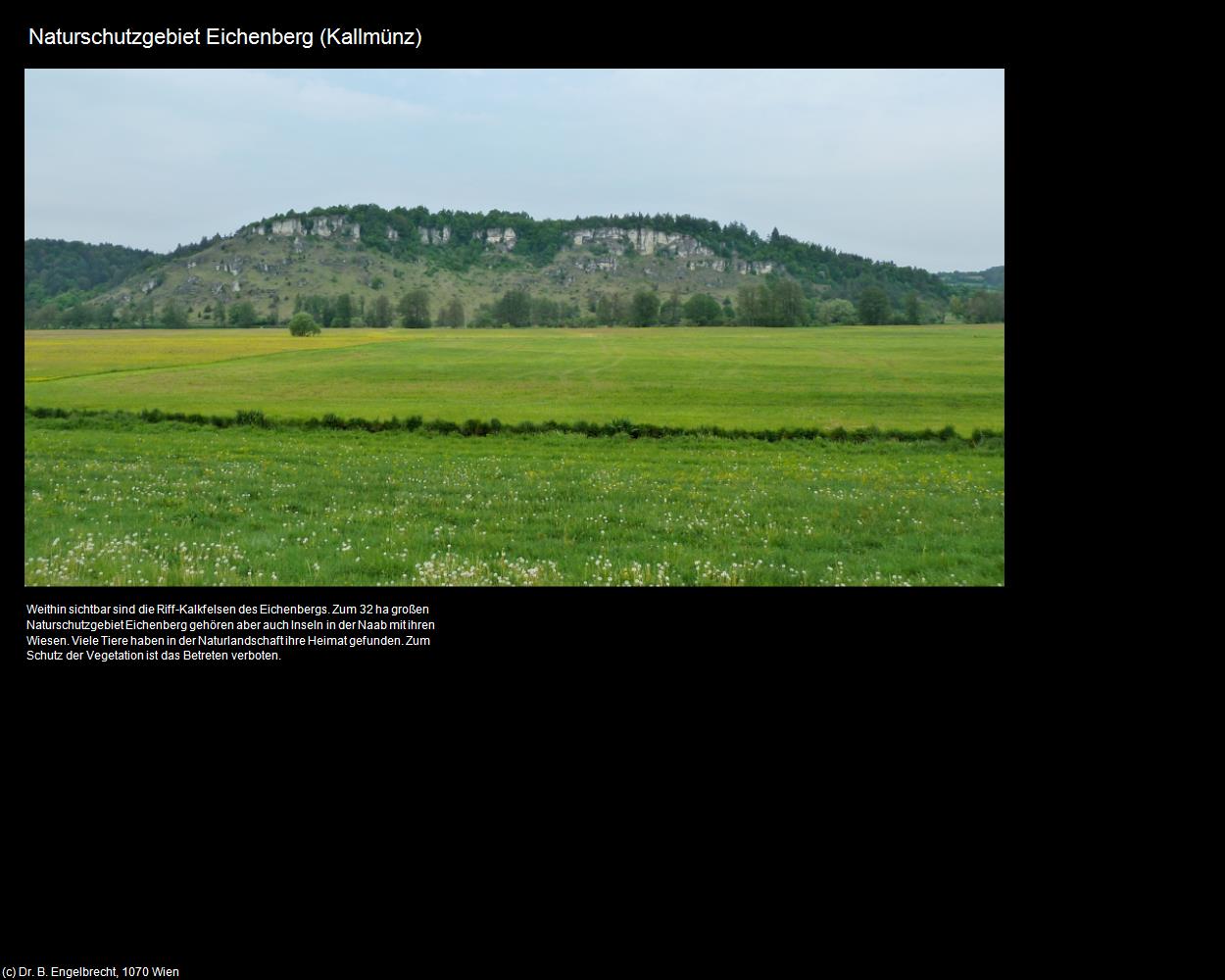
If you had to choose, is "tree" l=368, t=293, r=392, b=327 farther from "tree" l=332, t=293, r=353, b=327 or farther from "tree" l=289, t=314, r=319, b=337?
"tree" l=289, t=314, r=319, b=337

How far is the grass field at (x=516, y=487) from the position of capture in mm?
10281

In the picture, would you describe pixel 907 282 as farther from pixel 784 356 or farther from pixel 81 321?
pixel 81 321

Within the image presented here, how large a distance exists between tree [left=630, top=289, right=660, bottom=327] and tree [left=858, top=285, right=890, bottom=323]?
128 feet

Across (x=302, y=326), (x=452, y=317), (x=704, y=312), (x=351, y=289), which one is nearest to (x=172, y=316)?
(x=302, y=326)

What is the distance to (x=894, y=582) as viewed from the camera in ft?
32.6

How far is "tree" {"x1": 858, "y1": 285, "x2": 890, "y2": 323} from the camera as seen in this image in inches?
3253

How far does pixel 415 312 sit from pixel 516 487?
114 metres

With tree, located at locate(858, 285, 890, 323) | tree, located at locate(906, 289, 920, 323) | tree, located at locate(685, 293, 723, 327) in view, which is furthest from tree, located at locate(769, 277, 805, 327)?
tree, located at locate(906, 289, 920, 323)

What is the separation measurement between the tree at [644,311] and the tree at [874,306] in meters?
39.2

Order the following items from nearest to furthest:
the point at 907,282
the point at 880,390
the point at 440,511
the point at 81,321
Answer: the point at 440,511 < the point at 880,390 < the point at 81,321 < the point at 907,282

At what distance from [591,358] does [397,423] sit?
3433 cm

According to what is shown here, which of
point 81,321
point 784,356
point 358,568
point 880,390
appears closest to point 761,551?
point 358,568

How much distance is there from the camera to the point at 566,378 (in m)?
48.3

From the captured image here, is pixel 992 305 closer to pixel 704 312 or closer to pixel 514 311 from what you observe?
pixel 704 312
